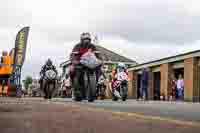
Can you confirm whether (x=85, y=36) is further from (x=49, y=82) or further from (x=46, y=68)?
(x=46, y=68)

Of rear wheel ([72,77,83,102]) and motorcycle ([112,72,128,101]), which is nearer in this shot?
rear wheel ([72,77,83,102])

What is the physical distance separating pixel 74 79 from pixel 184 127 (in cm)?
1189

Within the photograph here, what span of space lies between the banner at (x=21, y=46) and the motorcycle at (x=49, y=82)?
3828 millimetres

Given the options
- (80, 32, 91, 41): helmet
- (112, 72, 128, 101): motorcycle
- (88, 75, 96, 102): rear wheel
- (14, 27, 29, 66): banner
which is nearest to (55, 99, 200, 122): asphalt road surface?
(88, 75, 96, 102): rear wheel

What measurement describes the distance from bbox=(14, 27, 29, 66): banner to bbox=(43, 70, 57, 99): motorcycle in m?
3.83

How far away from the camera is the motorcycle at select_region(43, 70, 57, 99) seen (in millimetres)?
23406

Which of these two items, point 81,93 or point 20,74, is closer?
point 81,93

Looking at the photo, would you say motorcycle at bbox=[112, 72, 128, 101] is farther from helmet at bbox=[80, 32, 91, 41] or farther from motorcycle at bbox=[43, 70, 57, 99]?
helmet at bbox=[80, 32, 91, 41]

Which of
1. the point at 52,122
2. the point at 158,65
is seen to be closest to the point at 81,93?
the point at 52,122

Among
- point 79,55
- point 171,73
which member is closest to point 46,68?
point 79,55

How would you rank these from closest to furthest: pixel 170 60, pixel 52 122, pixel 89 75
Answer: pixel 52 122, pixel 89 75, pixel 170 60

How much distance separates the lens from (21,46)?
27781 mm

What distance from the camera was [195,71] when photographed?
105 feet

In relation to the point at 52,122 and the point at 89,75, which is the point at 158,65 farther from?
the point at 52,122
